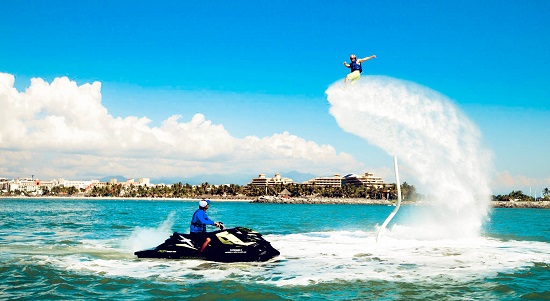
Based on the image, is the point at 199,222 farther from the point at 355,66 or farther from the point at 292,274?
the point at 355,66

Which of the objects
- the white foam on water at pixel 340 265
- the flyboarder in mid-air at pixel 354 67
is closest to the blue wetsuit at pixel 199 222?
the white foam on water at pixel 340 265

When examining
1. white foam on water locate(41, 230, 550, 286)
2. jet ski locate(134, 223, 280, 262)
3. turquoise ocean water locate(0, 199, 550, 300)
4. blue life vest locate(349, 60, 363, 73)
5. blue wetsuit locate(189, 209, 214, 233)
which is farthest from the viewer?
blue life vest locate(349, 60, 363, 73)

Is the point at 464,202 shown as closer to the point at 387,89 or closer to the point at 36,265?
the point at 387,89

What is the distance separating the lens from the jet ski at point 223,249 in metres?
16.0

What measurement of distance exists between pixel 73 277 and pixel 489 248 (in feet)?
58.1

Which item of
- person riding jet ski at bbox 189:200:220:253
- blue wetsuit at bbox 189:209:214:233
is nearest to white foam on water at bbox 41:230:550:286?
person riding jet ski at bbox 189:200:220:253

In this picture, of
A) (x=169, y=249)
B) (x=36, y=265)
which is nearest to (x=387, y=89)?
(x=169, y=249)

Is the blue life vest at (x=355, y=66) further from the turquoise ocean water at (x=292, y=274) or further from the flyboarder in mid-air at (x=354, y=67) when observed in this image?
the turquoise ocean water at (x=292, y=274)

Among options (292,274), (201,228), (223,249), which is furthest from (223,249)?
(292,274)

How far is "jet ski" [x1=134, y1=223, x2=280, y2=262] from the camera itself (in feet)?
52.4

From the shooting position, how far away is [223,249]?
631 inches

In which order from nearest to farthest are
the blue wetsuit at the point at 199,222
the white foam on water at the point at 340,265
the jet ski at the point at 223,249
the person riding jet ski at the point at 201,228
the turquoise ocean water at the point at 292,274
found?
the turquoise ocean water at the point at 292,274 < the white foam on water at the point at 340,265 < the jet ski at the point at 223,249 < the person riding jet ski at the point at 201,228 < the blue wetsuit at the point at 199,222

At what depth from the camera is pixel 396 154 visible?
21109 millimetres

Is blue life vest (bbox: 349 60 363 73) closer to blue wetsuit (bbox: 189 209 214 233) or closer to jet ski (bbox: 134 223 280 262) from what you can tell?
jet ski (bbox: 134 223 280 262)
